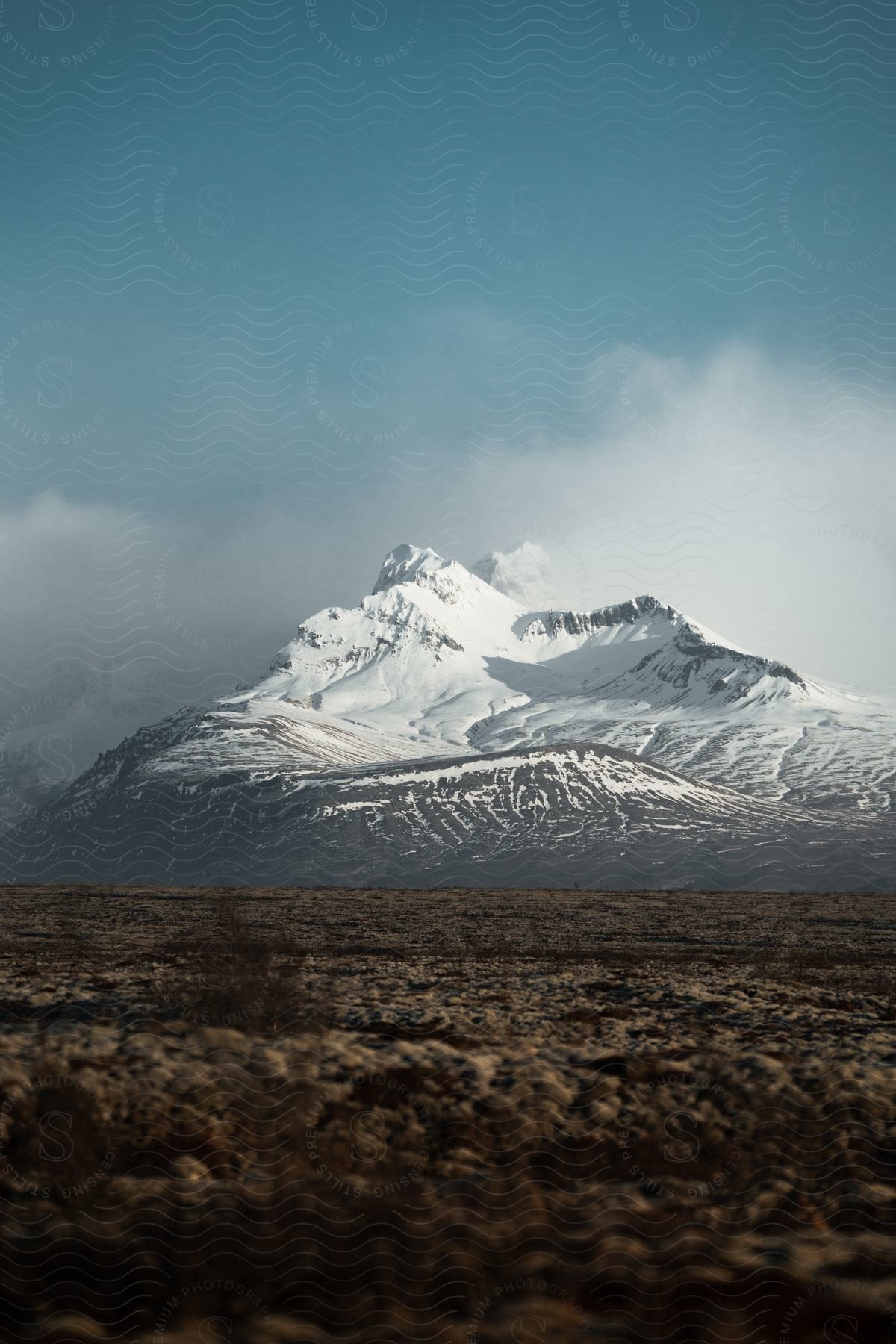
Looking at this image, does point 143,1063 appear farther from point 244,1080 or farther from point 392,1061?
point 392,1061

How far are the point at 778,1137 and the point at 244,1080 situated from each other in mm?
9565

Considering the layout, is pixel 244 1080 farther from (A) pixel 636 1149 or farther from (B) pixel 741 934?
(B) pixel 741 934

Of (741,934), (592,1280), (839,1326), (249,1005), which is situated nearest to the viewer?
(839,1326)

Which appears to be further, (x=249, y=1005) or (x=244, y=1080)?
(x=249, y=1005)

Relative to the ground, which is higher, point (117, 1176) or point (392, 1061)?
point (392, 1061)

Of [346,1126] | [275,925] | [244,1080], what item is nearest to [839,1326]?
[346,1126]

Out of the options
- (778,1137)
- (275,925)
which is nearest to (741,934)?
(275,925)

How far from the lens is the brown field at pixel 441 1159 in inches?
570

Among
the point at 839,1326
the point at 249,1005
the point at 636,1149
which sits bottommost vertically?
the point at 839,1326

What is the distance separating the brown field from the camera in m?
14.5

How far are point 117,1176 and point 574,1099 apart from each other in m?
7.94

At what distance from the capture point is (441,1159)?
693 inches

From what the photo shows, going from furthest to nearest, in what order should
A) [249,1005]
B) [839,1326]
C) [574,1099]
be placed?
1. [249,1005]
2. [574,1099]
3. [839,1326]

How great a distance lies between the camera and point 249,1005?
864 inches
